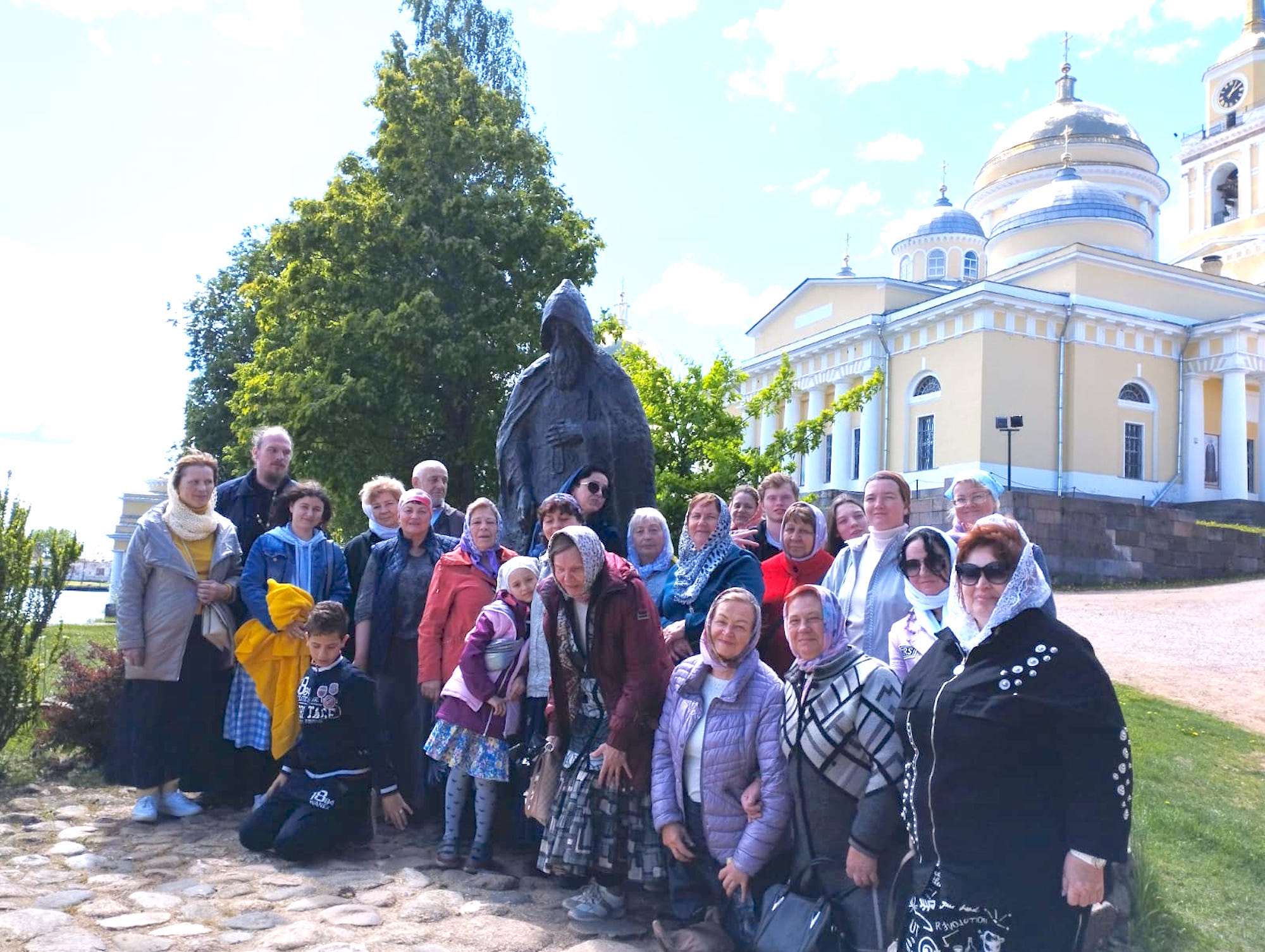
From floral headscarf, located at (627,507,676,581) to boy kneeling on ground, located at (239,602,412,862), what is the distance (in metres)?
1.50

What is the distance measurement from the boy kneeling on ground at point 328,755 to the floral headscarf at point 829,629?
249 cm

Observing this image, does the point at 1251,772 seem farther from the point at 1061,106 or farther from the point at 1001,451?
the point at 1061,106

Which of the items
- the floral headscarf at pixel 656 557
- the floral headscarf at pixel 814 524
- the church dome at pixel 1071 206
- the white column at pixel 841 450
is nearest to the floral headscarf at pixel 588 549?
the floral headscarf at pixel 656 557

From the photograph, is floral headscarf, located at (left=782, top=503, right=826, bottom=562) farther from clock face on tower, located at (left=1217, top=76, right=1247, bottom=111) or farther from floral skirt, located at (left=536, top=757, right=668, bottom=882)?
clock face on tower, located at (left=1217, top=76, right=1247, bottom=111)

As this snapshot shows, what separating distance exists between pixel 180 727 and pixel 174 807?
1.45 ft

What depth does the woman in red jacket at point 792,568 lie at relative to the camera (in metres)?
5.03

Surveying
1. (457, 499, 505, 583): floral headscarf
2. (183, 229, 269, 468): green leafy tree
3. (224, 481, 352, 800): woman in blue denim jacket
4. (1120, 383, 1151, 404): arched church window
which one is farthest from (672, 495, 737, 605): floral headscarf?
(1120, 383, 1151, 404): arched church window

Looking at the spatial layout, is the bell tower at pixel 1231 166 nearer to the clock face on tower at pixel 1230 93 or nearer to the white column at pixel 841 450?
the clock face on tower at pixel 1230 93

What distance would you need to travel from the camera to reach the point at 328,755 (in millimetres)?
5266

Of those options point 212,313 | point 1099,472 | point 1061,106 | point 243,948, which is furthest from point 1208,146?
point 243,948

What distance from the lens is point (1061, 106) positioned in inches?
1737

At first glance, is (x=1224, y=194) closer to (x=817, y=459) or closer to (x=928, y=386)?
(x=928, y=386)

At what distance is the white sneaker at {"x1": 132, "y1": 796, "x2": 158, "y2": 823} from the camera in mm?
5727

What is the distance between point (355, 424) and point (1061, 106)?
38.1m
